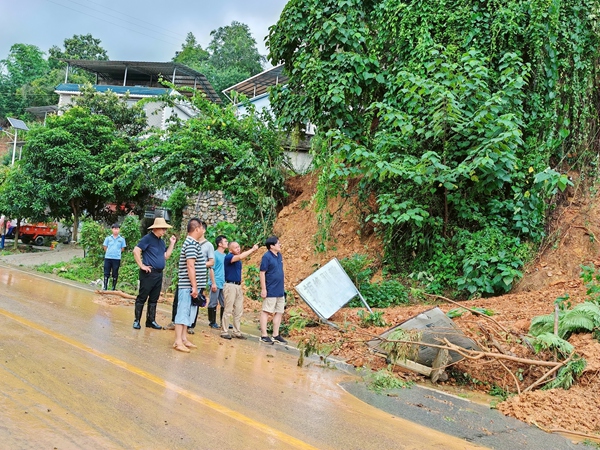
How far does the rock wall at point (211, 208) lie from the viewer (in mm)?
18562

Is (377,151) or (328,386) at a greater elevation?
(377,151)

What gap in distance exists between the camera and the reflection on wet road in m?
4.46

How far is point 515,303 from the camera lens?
35.2ft

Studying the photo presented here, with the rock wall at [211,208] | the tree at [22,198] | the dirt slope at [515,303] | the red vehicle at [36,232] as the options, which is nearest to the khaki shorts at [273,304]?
the dirt slope at [515,303]

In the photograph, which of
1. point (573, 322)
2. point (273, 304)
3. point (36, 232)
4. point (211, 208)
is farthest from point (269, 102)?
point (573, 322)

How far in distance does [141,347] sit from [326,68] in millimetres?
10848

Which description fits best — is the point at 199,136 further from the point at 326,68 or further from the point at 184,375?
the point at 184,375

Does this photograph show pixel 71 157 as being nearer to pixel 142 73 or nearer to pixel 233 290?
pixel 142 73

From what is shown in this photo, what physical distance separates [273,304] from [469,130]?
6299 mm

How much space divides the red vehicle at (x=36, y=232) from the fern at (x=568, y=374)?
2933cm

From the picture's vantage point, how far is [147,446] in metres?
4.20

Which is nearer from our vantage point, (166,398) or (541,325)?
(166,398)

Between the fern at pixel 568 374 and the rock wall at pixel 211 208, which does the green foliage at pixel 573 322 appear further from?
the rock wall at pixel 211 208

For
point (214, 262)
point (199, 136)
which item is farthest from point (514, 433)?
point (199, 136)
